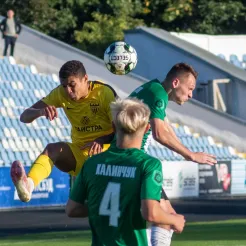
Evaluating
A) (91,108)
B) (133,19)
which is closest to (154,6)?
(133,19)

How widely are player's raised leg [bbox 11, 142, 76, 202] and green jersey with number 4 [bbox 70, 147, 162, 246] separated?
9.80 ft

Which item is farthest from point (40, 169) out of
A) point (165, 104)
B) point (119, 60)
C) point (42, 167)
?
point (119, 60)

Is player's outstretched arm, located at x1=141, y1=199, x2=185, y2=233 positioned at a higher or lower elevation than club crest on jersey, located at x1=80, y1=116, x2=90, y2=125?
lower

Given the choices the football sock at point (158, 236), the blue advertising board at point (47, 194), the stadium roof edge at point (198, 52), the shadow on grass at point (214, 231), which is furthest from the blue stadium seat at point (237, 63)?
the football sock at point (158, 236)

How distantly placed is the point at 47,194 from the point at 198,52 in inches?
438

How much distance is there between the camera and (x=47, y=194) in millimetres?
21656

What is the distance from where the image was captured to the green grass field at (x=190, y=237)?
13.2m

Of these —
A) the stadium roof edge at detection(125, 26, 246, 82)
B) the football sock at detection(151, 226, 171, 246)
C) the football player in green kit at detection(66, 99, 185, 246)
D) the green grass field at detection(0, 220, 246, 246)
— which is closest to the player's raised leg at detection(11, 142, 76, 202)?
the football sock at detection(151, 226, 171, 246)

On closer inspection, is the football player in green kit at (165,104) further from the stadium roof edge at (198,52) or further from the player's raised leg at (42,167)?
the stadium roof edge at (198,52)

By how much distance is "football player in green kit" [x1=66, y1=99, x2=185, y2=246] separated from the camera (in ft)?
17.3

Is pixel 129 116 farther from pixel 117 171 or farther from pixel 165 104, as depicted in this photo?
pixel 165 104

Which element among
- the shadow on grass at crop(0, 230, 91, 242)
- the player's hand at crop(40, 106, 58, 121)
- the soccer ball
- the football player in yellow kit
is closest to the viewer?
the player's hand at crop(40, 106, 58, 121)

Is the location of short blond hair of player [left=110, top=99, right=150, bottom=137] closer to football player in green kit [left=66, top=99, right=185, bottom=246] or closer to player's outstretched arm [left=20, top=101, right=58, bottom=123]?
football player in green kit [left=66, top=99, right=185, bottom=246]

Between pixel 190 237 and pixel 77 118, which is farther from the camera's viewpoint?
pixel 190 237
